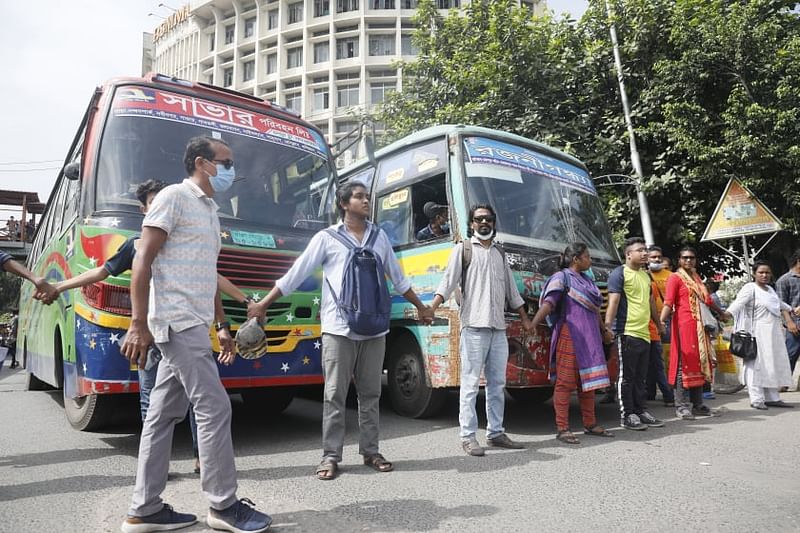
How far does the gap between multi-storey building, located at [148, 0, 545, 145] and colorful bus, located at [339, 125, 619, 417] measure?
33.4 m

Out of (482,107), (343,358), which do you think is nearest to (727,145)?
(482,107)

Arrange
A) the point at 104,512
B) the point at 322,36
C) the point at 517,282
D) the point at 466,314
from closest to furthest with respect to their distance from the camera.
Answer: the point at 104,512 → the point at 466,314 → the point at 517,282 → the point at 322,36

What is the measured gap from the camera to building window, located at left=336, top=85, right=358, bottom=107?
41500 mm

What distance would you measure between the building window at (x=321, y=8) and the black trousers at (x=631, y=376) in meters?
43.0

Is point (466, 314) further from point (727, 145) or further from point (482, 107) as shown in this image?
point (482, 107)

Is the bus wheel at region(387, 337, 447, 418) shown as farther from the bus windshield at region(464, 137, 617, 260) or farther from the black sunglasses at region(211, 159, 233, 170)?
the black sunglasses at region(211, 159, 233, 170)

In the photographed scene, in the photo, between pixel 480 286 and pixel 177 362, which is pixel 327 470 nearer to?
pixel 177 362

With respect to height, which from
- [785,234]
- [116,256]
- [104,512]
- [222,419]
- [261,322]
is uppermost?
[785,234]

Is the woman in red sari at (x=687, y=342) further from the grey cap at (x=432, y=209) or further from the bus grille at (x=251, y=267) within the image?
the bus grille at (x=251, y=267)

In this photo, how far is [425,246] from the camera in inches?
227

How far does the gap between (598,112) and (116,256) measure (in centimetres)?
1048

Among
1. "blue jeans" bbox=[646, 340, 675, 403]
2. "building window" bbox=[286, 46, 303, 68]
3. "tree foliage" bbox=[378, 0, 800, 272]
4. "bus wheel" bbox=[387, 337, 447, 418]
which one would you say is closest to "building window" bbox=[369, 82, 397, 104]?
"building window" bbox=[286, 46, 303, 68]

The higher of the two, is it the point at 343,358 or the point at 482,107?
the point at 482,107

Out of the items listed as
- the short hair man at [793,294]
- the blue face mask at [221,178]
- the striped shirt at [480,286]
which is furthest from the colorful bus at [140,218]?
the short hair man at [793,294]
